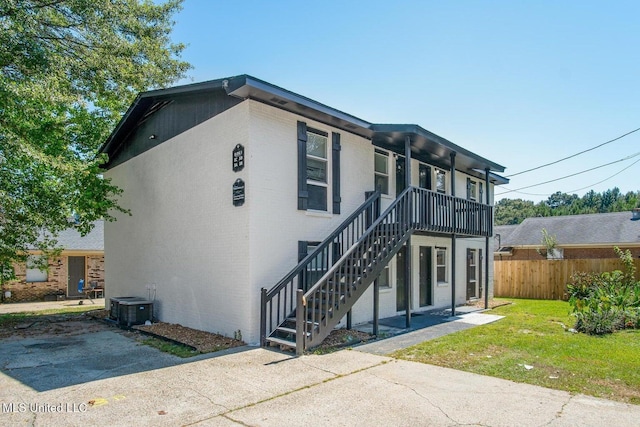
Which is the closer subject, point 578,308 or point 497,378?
point 497,378

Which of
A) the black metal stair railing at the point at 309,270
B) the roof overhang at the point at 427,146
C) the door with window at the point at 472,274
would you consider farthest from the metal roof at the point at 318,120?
the door with window at the point at 472,274

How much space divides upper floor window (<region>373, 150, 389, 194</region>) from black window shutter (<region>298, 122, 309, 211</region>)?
302cm

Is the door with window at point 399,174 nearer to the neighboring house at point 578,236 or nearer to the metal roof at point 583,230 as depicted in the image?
the neighboring house at point 578,236

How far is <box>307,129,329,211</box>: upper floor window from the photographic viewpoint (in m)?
9.67

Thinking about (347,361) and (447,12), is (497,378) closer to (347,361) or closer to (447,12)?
(347,361)

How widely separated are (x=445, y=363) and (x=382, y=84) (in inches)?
341

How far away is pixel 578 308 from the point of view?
1079cm

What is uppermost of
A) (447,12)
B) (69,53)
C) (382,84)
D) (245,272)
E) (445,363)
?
(69,53)

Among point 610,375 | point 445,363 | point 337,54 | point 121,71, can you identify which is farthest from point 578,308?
point 121,71

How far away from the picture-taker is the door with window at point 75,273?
2002 centimetres

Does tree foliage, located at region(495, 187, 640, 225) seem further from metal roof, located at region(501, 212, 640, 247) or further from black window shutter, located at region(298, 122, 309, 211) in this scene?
black window shutter, located at region(298, 122, 309, 211)

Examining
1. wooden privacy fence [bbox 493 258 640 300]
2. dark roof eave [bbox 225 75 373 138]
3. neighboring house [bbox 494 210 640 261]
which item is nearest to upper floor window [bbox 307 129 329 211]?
dark roof eave [bbox 225 75 373 138]

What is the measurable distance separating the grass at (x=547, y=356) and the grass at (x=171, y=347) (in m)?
3.77

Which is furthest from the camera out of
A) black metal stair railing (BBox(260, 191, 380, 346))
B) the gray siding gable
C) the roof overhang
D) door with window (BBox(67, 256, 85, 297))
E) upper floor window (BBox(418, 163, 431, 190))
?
door with window (BBox(67, 256, 85, 297))
